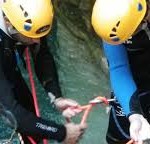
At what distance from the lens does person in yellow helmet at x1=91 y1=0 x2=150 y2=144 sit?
3.04 metres

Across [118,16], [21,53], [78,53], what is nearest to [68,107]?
[21,53]

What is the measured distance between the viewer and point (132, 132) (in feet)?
10.0

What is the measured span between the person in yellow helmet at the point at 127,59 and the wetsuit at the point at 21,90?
0.39 m

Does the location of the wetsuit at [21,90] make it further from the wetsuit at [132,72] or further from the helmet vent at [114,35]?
the helmet vent at [114,35]

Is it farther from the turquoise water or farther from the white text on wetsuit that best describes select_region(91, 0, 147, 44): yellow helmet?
the turquoise water

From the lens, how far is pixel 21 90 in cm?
364

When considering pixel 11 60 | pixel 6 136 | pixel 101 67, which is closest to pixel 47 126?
pixel 11 60

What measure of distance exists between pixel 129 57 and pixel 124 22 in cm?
31

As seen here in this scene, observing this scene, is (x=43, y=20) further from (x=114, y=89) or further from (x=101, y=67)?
(x=101, y=67)

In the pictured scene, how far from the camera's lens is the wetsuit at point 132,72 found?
3.22 meters

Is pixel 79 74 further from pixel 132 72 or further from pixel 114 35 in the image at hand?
pixel 114 35

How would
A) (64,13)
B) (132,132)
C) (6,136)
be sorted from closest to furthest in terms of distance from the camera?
(132,132) → (6,136) → (64,13)

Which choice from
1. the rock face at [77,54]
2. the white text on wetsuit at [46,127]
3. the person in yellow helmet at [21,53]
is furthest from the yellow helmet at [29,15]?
the rock face at [77,54]

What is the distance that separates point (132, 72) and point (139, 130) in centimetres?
41
